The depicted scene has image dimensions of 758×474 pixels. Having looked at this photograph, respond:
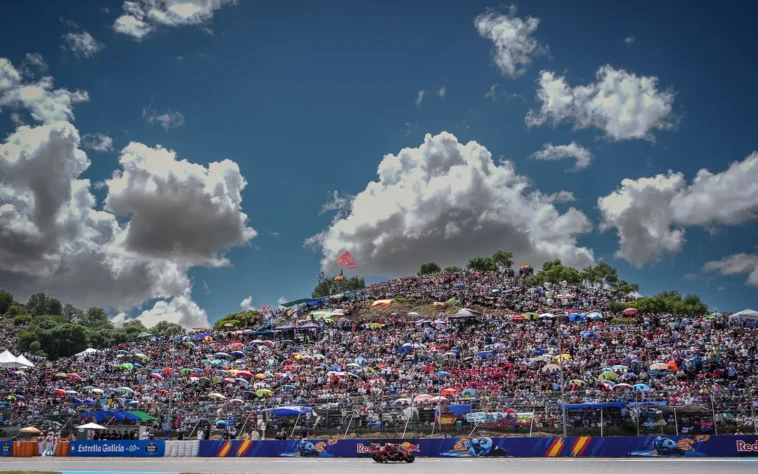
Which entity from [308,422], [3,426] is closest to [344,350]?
[308,422]

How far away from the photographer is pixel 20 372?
2660 inches

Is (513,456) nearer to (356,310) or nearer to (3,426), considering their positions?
(3,426)

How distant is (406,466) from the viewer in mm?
30844

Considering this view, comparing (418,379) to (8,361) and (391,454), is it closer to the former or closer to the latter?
(391,454)

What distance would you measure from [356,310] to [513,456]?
200 feet

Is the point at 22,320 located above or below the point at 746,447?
above

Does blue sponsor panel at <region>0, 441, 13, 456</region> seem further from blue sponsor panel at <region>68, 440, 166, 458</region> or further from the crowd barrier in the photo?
blue sponsor panel at <region>68, 440, 166, 458</region>

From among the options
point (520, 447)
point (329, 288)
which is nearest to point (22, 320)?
point (329, 288)

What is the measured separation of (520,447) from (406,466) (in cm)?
741

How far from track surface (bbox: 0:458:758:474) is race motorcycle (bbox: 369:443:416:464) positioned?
1.75 feet

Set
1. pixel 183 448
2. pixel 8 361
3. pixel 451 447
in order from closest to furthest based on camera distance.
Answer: pixel 451 447 < pixel 183 448 < pixel 8 361

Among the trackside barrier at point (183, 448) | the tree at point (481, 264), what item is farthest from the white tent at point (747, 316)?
the tree at point (481, 264)

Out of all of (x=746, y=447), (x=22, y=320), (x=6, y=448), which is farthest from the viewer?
(x=22, y=320)

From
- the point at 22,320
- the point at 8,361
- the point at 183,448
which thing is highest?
the point at 22,320
